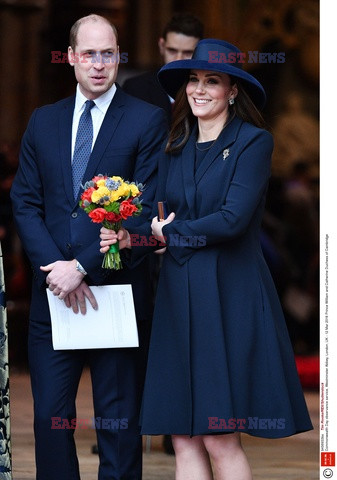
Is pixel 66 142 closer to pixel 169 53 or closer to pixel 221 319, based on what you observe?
pixel 221 319

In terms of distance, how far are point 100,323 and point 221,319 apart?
0.60 meters

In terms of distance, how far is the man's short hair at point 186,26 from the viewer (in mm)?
6852

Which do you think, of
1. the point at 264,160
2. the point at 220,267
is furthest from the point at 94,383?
the point at 264,160

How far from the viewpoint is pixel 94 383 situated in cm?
551

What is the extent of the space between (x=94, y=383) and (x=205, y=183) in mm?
1024

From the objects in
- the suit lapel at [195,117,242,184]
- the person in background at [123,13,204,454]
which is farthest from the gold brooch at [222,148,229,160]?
the person in background at [123,13,204,454]

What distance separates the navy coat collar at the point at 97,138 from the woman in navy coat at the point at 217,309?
1.25 ft

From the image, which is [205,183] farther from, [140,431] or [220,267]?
[140,431]

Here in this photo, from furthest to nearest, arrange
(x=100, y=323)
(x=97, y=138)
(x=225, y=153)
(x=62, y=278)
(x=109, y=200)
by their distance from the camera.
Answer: (x=97, y=138) < (x=100, y=323) < (x=62, y=278) < (x=225, y=153) < (x=109, y=200)

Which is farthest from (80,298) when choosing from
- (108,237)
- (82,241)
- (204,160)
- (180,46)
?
(180,46)

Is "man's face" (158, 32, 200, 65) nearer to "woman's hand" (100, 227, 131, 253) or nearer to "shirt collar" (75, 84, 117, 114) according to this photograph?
"shirt collar" (75, 84, 117, 114)

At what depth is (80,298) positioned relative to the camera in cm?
534

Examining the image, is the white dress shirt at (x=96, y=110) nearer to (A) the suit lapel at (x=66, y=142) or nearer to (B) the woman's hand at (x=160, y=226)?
(A) the suit lapel at (x=66, y=142)
